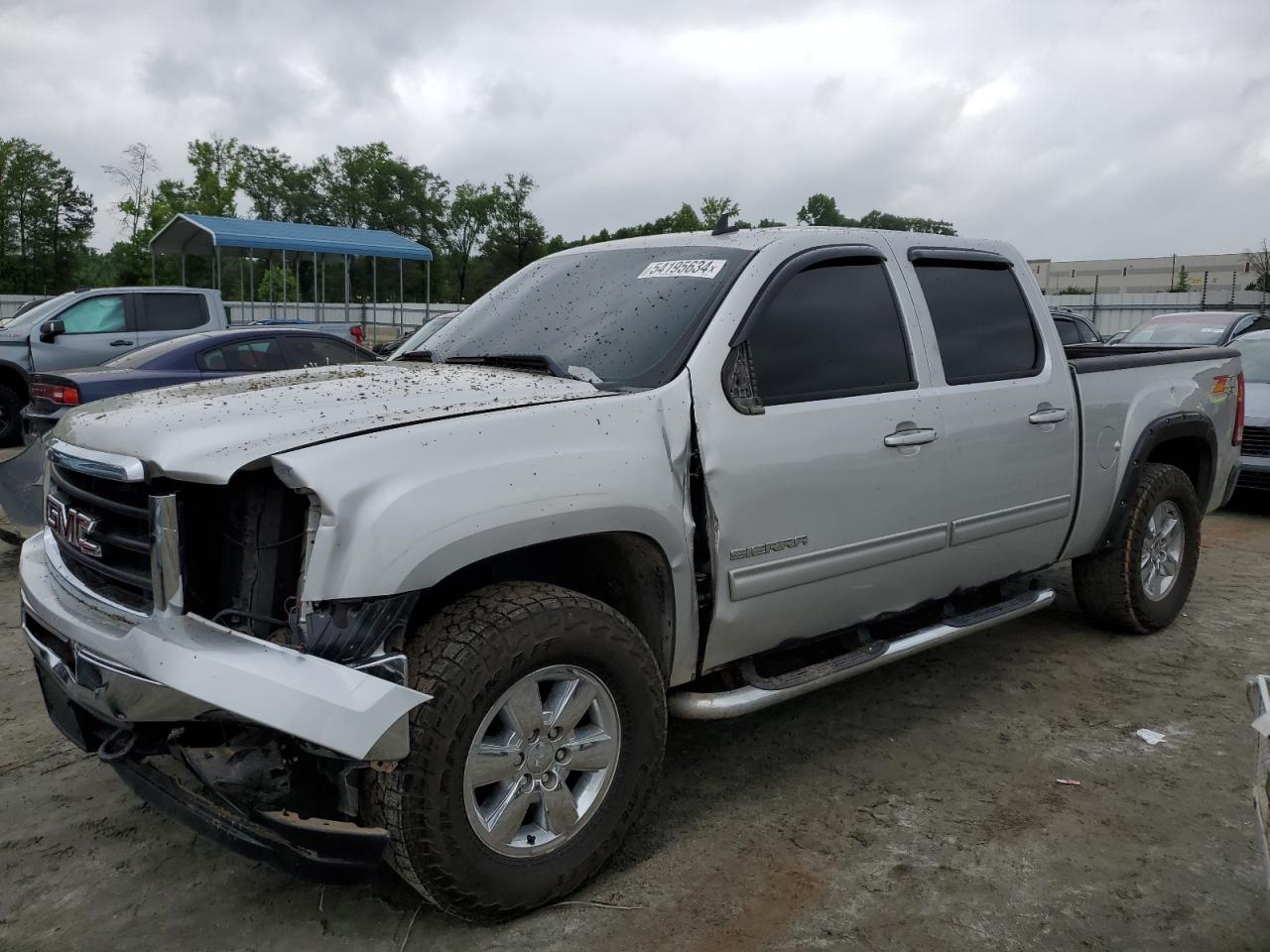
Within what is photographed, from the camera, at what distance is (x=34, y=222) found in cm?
5025

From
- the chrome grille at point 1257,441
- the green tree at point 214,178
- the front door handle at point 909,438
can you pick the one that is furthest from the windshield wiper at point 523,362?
the green tree at point 214,178

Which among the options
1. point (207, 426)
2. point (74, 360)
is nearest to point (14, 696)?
point (207, 426)

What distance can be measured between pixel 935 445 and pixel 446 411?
6.14 ft

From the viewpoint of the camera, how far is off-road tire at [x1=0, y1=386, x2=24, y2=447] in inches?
473

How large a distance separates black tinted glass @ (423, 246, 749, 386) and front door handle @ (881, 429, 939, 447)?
78 centimetres

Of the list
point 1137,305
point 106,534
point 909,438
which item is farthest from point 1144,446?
point 1137,305

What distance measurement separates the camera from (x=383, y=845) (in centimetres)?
240

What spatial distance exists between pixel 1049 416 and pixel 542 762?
266 centimetres

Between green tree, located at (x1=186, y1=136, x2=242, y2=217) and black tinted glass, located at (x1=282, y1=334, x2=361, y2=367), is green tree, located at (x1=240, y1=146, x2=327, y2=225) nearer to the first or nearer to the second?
green tree, located at (x1=186, y1=136, x2=242, y2=217)

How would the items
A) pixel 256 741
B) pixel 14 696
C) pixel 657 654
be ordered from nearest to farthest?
pixel 256 741 → pixel 657 654 → pixel 14 696

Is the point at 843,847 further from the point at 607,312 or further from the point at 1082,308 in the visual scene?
the point at 1082,308

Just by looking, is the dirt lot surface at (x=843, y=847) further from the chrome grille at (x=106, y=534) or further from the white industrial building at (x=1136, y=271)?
the white industrial building at (x=1136, y=271)

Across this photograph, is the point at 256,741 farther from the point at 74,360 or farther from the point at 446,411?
the point at 74,360

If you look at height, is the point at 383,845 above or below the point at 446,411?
below
